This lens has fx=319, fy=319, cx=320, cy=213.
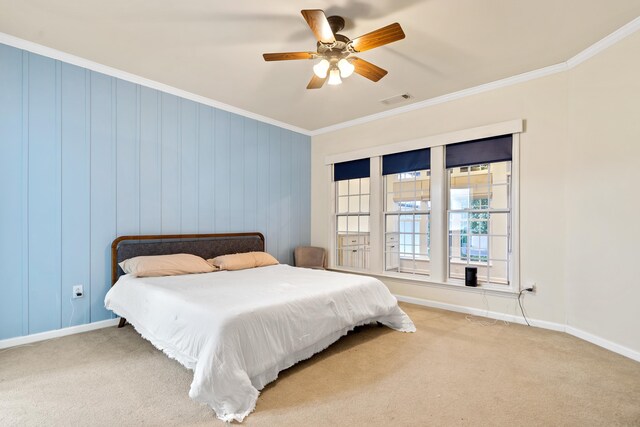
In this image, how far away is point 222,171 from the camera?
14.6ft

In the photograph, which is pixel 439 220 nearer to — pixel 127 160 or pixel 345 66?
pixel 345 66

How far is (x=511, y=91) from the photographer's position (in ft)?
12.0

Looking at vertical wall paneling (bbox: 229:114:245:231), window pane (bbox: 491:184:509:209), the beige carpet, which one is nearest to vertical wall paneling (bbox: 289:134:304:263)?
vertical wall paneling (bbox: 229:114:245:231)

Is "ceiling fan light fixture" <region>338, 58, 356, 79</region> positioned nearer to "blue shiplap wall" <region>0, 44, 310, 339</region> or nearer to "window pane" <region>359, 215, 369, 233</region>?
"blue shiplap wall" <region>0, 44, 310, 339</region>

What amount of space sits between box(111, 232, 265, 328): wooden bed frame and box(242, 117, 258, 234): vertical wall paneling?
26 cm

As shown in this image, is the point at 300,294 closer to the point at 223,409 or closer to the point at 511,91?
the point at 223,409

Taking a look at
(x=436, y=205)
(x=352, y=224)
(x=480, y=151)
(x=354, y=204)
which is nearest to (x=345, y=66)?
(x=480, y=151)

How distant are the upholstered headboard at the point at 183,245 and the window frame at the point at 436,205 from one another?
5.08 ft

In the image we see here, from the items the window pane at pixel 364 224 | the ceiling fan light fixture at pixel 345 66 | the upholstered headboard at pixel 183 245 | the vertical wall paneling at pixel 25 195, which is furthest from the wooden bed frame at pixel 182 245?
the ceiling fan light fixture at pixel 345 66

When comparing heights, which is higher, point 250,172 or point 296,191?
point 250,172

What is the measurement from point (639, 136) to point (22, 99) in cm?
543

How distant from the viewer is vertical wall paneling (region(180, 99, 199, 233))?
13.3 feet

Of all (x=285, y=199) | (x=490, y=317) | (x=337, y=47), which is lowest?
(x=490, y=317)

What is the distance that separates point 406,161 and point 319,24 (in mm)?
2741
